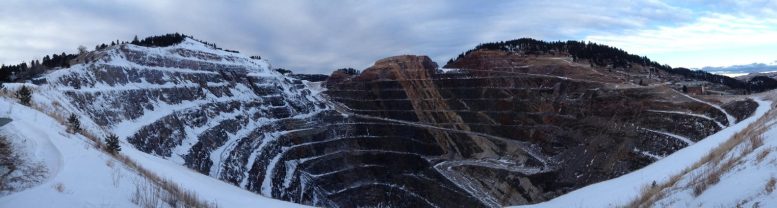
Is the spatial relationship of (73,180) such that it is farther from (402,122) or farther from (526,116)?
(402,122)

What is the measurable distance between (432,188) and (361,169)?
9.79 metres

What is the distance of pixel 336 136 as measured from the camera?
64.3 metres

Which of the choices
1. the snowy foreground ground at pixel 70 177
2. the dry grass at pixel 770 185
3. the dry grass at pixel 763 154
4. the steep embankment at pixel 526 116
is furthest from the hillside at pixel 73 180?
the steep embankment at pixel 526 116

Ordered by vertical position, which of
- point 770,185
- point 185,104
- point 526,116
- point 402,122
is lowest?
point 402,122

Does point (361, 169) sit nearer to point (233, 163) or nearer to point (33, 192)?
point (233, 163)

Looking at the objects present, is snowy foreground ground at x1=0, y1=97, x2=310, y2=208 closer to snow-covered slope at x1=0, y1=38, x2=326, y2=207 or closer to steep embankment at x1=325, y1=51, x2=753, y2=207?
snow-covered slope at x1=0, y1=38, x2=326, y2=207

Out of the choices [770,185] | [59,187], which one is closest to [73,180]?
[59,187]

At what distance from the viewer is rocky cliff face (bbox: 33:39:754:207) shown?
41.9 m

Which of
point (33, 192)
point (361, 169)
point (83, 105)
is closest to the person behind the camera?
point (33, 192)

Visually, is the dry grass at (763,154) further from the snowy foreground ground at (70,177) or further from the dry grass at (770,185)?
the snowy foreground ground at (70,177)

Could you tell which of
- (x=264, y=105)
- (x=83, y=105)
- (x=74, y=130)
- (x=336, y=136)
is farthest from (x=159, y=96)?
(x=74, y=130)

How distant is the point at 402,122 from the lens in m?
68.5

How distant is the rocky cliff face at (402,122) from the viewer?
41.9 meters

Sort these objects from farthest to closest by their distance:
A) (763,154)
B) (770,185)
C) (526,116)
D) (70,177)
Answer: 1. (526,116)
2. (763,154)
3. (70,177)
4. (770,185)
